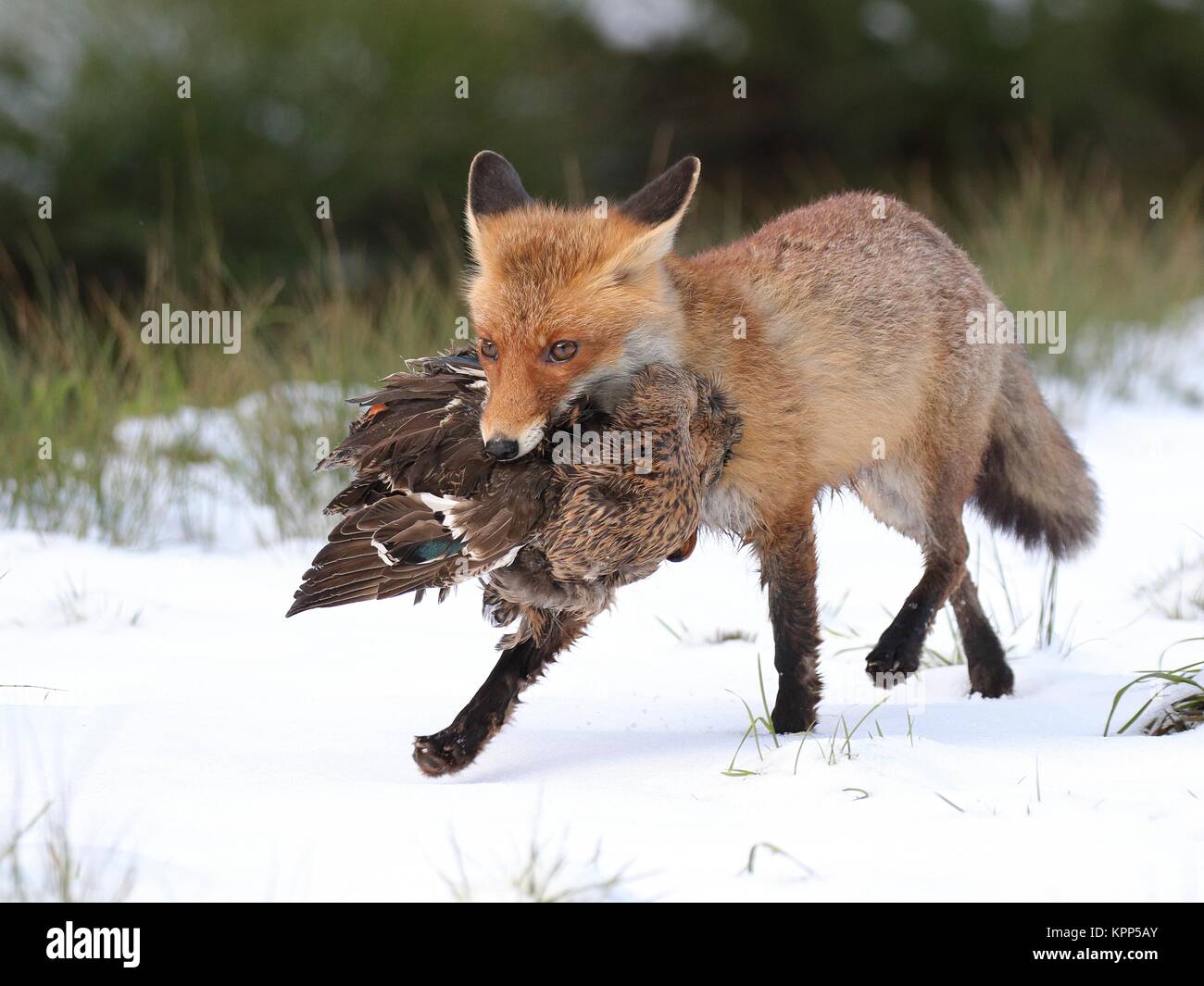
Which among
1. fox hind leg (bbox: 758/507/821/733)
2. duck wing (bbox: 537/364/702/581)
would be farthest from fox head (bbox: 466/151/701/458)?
fox hind leg (bbox: 758/507/821/733)

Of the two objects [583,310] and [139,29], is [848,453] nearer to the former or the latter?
[583,310]

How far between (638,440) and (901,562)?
123 inches

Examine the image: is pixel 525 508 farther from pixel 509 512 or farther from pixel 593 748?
pixel 593 748

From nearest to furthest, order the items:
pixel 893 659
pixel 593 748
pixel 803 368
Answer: pixel 593 748 < pixel 803 368 < pixel 893 659

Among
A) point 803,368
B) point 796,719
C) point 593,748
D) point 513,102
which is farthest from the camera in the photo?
point 513,102

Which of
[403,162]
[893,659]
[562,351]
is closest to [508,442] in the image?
[562,351]

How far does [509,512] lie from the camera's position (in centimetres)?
337

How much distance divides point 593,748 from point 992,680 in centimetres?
167

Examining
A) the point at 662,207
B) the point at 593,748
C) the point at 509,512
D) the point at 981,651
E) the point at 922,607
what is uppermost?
the point at 662,207

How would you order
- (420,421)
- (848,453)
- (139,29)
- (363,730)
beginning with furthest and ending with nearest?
(139,29) < (848,453) < (363,730) < (420,421)

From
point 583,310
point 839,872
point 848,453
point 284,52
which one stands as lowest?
point 839,872

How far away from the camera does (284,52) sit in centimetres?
1312

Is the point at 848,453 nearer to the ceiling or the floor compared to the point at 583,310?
nearer to the floor

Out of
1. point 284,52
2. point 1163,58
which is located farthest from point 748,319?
point 1163,58
